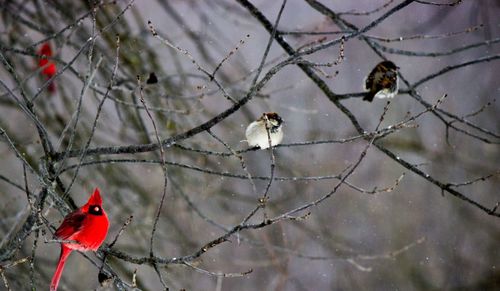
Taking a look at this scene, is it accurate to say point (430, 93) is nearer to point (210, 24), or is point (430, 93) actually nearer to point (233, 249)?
point (233, 249)

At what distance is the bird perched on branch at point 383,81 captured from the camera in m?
2.02

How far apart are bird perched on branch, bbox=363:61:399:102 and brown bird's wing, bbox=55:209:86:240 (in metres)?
0.89

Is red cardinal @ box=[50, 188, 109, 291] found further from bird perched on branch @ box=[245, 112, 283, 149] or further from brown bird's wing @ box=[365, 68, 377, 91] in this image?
brown bird's wing @ box=[365, 68, 377, 91]

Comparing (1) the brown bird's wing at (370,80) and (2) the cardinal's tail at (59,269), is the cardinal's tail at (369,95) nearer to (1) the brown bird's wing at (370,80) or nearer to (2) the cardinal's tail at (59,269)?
(1) the brown bird's wing at (370,80)

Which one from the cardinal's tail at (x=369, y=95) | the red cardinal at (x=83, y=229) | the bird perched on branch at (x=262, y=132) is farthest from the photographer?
the cardinal's tail at (x=369, y=95)

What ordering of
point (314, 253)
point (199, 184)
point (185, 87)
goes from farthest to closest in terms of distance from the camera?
point (314, 253)
point (199, 184)
point (185, 87)

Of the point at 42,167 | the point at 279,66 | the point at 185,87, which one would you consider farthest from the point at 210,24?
the point at 279,66

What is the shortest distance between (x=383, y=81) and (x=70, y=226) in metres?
0.99

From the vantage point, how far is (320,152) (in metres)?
5.39

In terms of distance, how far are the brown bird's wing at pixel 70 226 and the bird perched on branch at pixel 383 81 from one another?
89cm

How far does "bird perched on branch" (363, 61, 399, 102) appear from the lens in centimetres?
202

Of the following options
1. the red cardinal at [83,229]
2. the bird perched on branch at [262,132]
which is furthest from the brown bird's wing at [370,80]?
the red cardinal at [83,229]

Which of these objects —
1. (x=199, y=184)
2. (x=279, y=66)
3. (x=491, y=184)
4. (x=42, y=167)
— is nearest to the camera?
(x=279, y=66)

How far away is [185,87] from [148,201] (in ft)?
2.31
